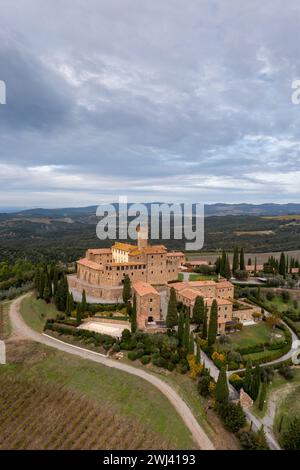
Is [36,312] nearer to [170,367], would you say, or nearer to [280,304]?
[170,367]

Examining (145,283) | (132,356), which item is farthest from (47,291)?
(132,356)

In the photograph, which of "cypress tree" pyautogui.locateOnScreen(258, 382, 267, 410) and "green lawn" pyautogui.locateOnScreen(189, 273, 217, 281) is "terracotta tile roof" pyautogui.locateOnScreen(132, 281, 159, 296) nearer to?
"green lawn" pyautogui.locateOnScreen(189, 273, 217, 281)

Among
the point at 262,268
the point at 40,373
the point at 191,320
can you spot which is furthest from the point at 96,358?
the point at 262,268

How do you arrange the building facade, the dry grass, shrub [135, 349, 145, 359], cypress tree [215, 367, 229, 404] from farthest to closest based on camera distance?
the building facade
shrub [135, 349, 145, 359]
cypress tree [215, 367, 229, 404]
the dry grass

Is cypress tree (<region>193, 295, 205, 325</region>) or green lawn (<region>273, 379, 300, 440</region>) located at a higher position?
cypress tree (<region>193, 295, 205, 325</region>)

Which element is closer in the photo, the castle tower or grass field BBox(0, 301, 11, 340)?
grass field BBox(0, 301, 11, 340)

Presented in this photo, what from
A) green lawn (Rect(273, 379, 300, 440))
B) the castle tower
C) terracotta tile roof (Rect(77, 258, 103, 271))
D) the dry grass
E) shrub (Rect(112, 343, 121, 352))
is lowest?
green lawn (Rect(273, 379, 300, 440))

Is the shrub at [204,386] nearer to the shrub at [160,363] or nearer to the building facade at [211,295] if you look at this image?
the shrub at [160,363]

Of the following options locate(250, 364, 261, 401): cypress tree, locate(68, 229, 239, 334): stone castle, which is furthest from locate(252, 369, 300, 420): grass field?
locate(68, 229, 239, 334): stone castle

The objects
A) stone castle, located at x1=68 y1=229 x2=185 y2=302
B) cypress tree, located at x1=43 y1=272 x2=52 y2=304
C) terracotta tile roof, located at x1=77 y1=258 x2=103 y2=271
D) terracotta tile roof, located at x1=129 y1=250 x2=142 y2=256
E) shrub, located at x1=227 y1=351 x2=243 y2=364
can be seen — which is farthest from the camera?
terracotta tile roof, located at x1=129 y1=250 x2=142 y2=256
